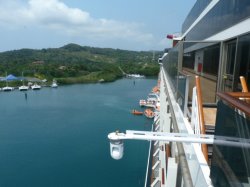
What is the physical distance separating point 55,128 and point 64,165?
7504mm

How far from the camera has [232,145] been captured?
3.62 ft

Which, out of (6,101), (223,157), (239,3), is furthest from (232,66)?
(6,101)

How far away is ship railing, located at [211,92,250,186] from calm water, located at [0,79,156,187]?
38.4 ft

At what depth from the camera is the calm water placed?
13.3 m

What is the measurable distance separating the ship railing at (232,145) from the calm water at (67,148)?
1171 centimetres

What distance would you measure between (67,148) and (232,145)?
17.1 meters

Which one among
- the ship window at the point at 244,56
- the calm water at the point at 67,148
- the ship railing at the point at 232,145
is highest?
the ship window at the point at 244,56

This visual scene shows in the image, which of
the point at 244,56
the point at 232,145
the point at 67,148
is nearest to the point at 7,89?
the point at 67,148

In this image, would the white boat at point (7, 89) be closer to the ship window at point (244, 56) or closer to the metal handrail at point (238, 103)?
the ship window at point (244, 56)

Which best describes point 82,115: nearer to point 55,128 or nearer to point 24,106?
point 55,128

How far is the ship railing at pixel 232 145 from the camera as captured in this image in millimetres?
957

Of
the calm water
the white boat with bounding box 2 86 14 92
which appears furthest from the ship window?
the white boat with bounding box 2 86 14 92

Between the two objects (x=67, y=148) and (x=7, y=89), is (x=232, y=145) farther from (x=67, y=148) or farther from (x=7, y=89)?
(x=7, y=89)

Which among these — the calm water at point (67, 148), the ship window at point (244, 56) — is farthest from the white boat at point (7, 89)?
the ship window at point (244, 56)
